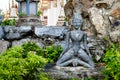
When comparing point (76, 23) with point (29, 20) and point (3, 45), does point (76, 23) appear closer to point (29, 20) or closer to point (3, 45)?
point (3, 45)

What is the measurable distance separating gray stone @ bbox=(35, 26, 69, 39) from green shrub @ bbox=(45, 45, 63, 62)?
2.19 feet

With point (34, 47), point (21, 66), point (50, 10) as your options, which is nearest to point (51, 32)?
point (34, 47)

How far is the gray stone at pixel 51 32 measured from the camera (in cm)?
1177

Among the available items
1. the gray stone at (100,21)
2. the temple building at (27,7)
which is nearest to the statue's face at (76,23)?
the gray stone at (100,21)

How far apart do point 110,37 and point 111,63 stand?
273cm

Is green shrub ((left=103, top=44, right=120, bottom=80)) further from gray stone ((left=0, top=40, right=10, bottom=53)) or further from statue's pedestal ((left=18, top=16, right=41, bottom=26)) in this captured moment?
statue's pedestal ((left=18, top=16, right=41, bottom=26))

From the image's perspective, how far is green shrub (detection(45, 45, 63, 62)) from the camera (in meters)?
10.8

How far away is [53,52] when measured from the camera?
10906 mm

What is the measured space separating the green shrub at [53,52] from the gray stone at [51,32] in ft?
2.19

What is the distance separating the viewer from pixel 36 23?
44.5 feet

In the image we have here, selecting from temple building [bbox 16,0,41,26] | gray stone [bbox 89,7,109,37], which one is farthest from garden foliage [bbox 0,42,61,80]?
temple building [bbox 16,0,41,26]

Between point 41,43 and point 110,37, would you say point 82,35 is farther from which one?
point 41,43

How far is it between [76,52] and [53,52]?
4.11 ft

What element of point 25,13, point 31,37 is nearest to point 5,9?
point 25,13
